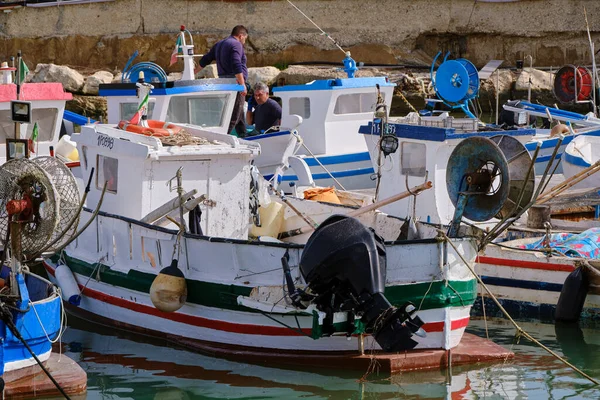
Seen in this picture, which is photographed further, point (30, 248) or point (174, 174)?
point (174, 174)

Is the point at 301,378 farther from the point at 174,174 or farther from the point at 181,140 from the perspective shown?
the point at 181,140

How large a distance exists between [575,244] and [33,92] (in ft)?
23.0

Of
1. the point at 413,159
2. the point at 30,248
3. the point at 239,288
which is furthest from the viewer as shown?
the point at 413,159

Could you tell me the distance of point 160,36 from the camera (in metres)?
31.0

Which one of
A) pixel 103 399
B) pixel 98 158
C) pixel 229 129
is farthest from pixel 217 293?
pixel 229 129

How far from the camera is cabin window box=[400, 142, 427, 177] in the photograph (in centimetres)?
1311

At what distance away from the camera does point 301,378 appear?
10.0 metres

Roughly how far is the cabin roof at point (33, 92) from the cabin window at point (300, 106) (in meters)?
4.38

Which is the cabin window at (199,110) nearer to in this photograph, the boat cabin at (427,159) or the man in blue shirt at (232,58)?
the man in blue shirt at (232,58)

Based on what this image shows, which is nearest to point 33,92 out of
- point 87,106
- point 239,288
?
point 239,288

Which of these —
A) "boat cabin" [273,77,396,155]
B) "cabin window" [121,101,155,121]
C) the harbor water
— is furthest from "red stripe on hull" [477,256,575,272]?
"boat cabin" [273,77,396,155]

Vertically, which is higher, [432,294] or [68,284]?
[432,294]

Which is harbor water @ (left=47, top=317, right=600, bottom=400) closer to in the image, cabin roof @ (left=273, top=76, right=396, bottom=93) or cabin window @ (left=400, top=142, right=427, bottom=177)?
cabin window @ (left=400, top=142, right=427, bottom=177)

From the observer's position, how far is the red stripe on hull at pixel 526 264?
1199 centimetres
